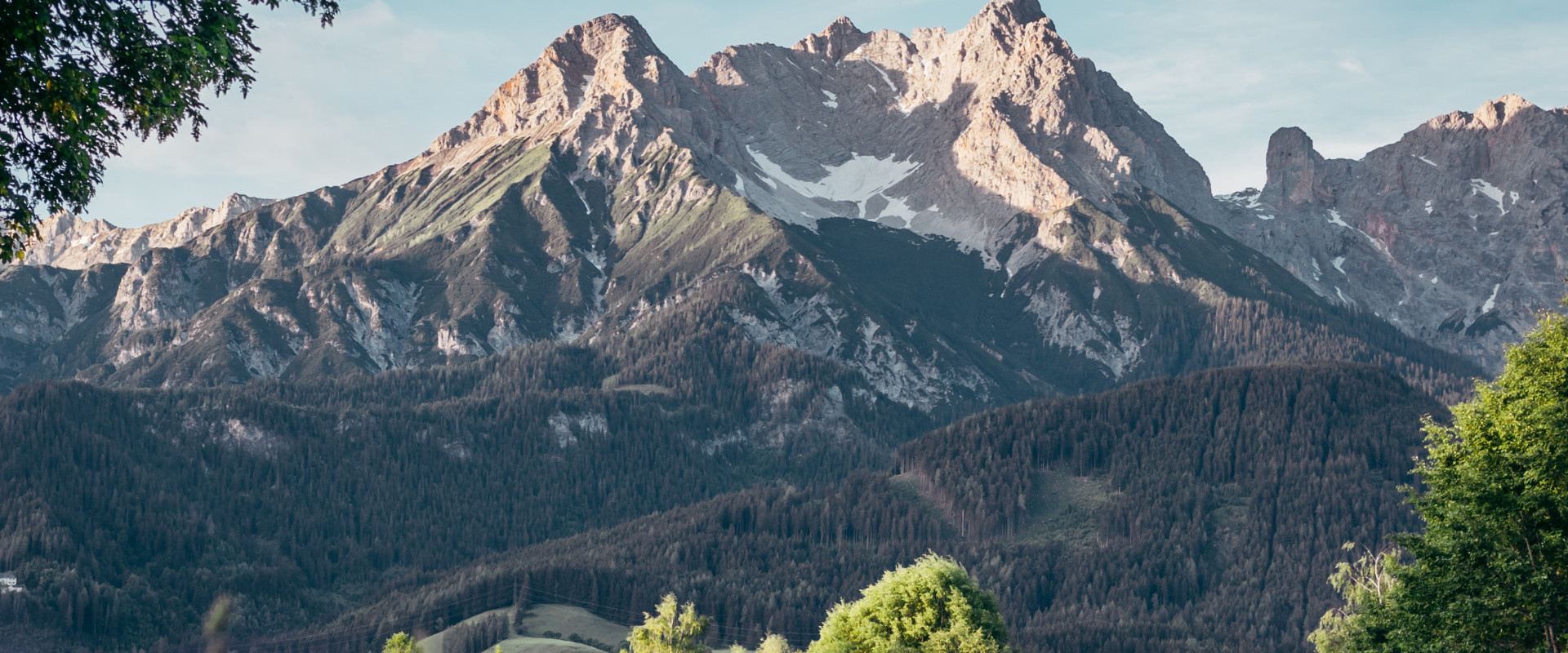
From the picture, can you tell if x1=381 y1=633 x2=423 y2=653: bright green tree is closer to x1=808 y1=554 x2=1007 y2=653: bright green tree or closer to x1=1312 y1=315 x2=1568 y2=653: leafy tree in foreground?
x1=808 y1=554 x2=1007 y2=653: bright green tree

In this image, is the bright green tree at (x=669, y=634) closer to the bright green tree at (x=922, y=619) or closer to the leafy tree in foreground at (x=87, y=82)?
the bright green tree at (x=922, y=619)

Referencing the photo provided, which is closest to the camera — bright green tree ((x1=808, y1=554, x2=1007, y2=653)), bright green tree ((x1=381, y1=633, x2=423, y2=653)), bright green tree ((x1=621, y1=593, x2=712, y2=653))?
bright green tree ((x1=808, y1=554, x2=1007, y2=653))

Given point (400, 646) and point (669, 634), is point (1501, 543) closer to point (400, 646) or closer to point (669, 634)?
point (669, 634)

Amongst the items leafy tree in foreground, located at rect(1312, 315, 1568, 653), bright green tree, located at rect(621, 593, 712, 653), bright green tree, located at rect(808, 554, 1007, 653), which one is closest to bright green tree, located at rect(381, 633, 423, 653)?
bright green tree, located at rect(621, 593, 712, 653)

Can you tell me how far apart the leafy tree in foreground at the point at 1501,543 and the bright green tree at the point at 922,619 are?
1255 inches

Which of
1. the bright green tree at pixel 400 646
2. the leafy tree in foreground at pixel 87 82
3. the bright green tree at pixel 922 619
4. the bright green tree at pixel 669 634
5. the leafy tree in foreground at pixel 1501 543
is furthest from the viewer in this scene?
the bright green tree at pixel 400 646

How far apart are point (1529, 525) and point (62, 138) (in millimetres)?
49602

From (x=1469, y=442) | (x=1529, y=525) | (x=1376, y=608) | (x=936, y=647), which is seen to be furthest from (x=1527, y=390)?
(x=936, y=647)

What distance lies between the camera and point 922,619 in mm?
88562

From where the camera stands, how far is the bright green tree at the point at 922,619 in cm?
8650

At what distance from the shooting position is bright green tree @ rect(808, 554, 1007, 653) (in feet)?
284

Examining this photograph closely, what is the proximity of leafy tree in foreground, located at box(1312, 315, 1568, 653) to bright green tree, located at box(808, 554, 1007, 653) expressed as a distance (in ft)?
105

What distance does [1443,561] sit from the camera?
183 feet

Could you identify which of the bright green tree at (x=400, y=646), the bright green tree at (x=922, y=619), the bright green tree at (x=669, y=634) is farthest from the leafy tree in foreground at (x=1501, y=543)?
the bright green tree at (x=400, y=646)
